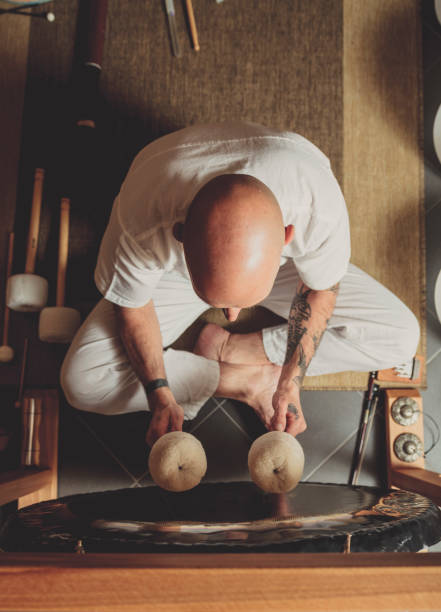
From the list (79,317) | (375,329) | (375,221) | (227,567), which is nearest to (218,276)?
(227,567)

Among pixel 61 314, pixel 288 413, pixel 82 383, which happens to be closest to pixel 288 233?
pixel 288 413

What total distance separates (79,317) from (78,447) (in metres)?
0.42

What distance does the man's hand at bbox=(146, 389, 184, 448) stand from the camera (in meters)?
1.13

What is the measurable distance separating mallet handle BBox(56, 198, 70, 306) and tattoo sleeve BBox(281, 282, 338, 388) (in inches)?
29.6

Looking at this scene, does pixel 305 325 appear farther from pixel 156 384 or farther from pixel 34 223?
pixel 34 223

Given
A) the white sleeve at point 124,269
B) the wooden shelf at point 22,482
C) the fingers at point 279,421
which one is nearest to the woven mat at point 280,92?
the white sleeve at point 124,269

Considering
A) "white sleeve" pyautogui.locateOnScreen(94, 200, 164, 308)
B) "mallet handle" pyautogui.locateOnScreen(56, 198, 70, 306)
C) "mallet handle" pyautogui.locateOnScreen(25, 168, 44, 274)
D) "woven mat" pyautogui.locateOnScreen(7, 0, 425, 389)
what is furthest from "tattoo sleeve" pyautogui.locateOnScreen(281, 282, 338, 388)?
"mallet handle" pyautogui.locateOnScreen(25, 168, 44, 274)

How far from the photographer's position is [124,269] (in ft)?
3.49

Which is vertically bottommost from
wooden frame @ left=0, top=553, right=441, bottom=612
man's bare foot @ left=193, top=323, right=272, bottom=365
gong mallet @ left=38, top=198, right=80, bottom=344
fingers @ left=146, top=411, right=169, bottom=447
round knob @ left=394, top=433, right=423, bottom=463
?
round knob @ left=394, top=433, right=423, bottom=463

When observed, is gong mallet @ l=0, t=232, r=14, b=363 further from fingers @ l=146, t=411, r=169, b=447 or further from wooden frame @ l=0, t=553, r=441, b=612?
wooden frame @ l=0, t=553, r=441, b=612

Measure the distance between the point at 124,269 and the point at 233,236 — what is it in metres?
→ 0.37

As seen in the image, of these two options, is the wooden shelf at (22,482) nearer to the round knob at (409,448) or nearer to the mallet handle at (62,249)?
the mallet handle at (62,249)

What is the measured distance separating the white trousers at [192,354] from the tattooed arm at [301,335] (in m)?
0.13

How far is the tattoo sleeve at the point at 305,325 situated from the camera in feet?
3.88
